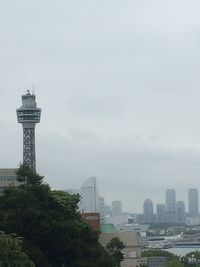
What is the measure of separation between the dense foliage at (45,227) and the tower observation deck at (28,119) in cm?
8687

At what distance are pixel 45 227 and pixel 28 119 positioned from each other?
94.6 m

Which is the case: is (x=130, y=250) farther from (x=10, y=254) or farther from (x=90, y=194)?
(x=10, y=254)

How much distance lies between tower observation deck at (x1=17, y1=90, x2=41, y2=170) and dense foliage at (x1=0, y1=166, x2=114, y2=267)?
285 feet

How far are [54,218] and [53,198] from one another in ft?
7.24

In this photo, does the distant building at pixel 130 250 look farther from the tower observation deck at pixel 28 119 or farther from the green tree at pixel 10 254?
the green tree at pixel 10 254

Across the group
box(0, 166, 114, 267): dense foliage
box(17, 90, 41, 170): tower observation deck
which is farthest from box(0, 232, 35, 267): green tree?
box(17, 90, 41, 170): tower observation deck

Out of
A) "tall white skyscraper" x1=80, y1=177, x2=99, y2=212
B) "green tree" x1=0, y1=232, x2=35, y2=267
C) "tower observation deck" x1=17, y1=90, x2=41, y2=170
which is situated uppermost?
"tower observation deck" x1=17, y1=90, x2=41, y2=170

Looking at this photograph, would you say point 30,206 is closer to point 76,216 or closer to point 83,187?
point 76,216

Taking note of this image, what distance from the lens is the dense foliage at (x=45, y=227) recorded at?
4191 cm

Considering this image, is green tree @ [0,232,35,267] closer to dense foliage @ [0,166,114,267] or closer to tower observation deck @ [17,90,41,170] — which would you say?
dense foliage @ [0,166,114,267]

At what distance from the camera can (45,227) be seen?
4188cm

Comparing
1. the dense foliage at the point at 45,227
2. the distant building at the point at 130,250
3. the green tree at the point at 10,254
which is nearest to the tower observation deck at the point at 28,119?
the distant building at the point at 130,250

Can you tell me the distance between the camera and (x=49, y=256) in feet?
142

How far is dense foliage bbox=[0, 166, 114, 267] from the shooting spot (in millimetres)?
41906
